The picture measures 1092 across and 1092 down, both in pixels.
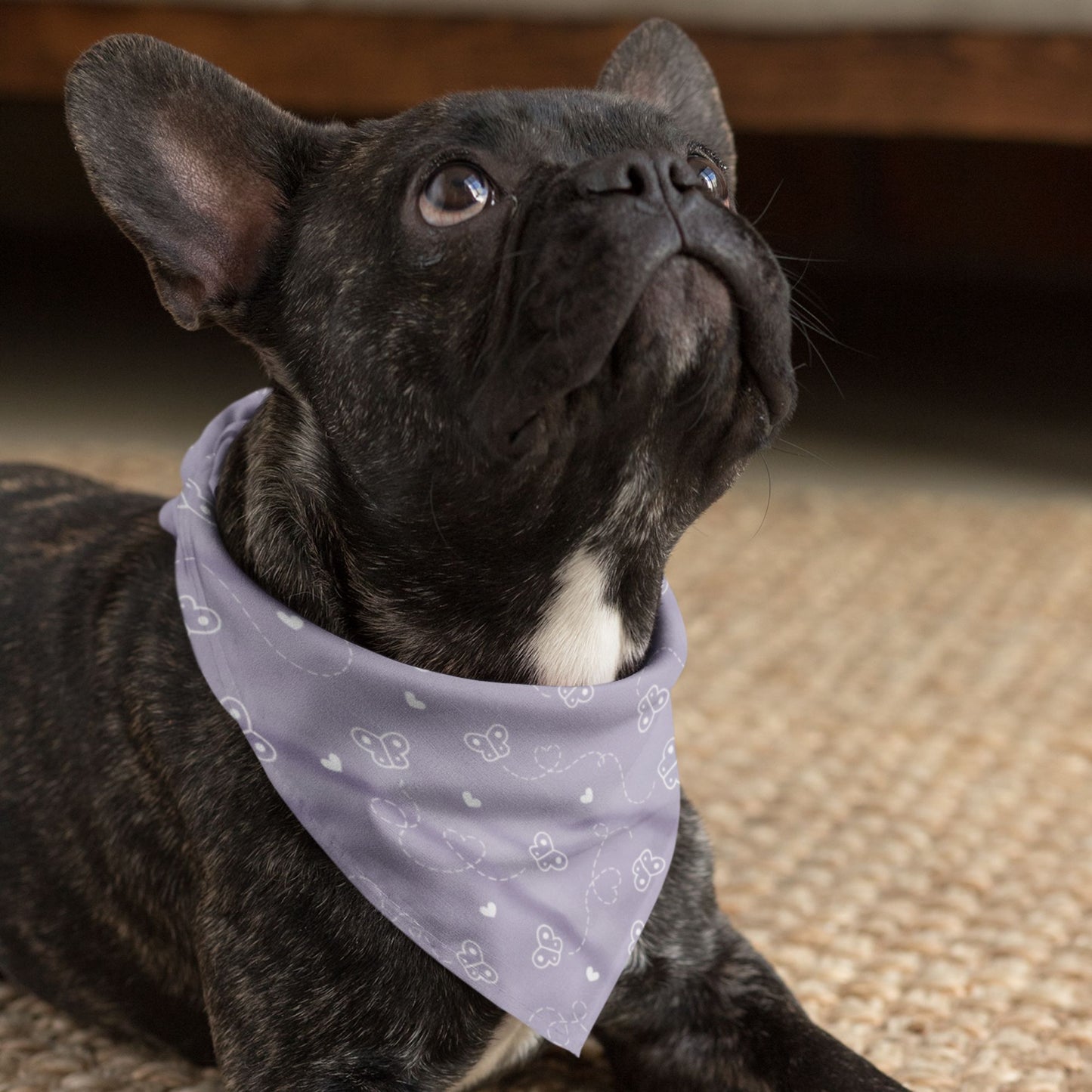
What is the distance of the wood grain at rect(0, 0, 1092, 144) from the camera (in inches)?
107

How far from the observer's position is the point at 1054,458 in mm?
3400

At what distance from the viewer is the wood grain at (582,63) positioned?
2.72 m

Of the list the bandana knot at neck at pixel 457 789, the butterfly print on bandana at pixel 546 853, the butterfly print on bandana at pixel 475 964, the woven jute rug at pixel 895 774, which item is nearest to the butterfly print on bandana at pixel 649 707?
the bandana knot at neck at pixel 457 789

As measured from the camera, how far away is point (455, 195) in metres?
1.16

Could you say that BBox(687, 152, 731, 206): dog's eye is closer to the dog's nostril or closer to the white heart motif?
the dog's nostril

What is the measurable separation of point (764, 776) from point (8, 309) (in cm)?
353

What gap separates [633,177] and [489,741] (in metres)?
0.45

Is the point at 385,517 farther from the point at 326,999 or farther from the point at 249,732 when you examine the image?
the point at 326,999

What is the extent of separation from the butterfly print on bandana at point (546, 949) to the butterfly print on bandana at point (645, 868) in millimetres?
85

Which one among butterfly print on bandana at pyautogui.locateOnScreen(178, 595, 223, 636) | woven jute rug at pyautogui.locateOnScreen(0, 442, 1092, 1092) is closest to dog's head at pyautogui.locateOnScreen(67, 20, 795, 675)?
butterfly print on bandana at pyautogui.locateOnScreen(178, 595, 223, 636)

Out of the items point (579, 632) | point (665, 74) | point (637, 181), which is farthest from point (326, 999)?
point (665, 74)

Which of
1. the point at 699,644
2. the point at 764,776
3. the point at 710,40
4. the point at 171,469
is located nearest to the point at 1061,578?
the point at 699,644

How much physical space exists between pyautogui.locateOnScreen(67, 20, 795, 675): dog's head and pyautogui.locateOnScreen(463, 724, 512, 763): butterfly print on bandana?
0.08 meters

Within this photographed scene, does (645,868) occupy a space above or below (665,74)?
below
